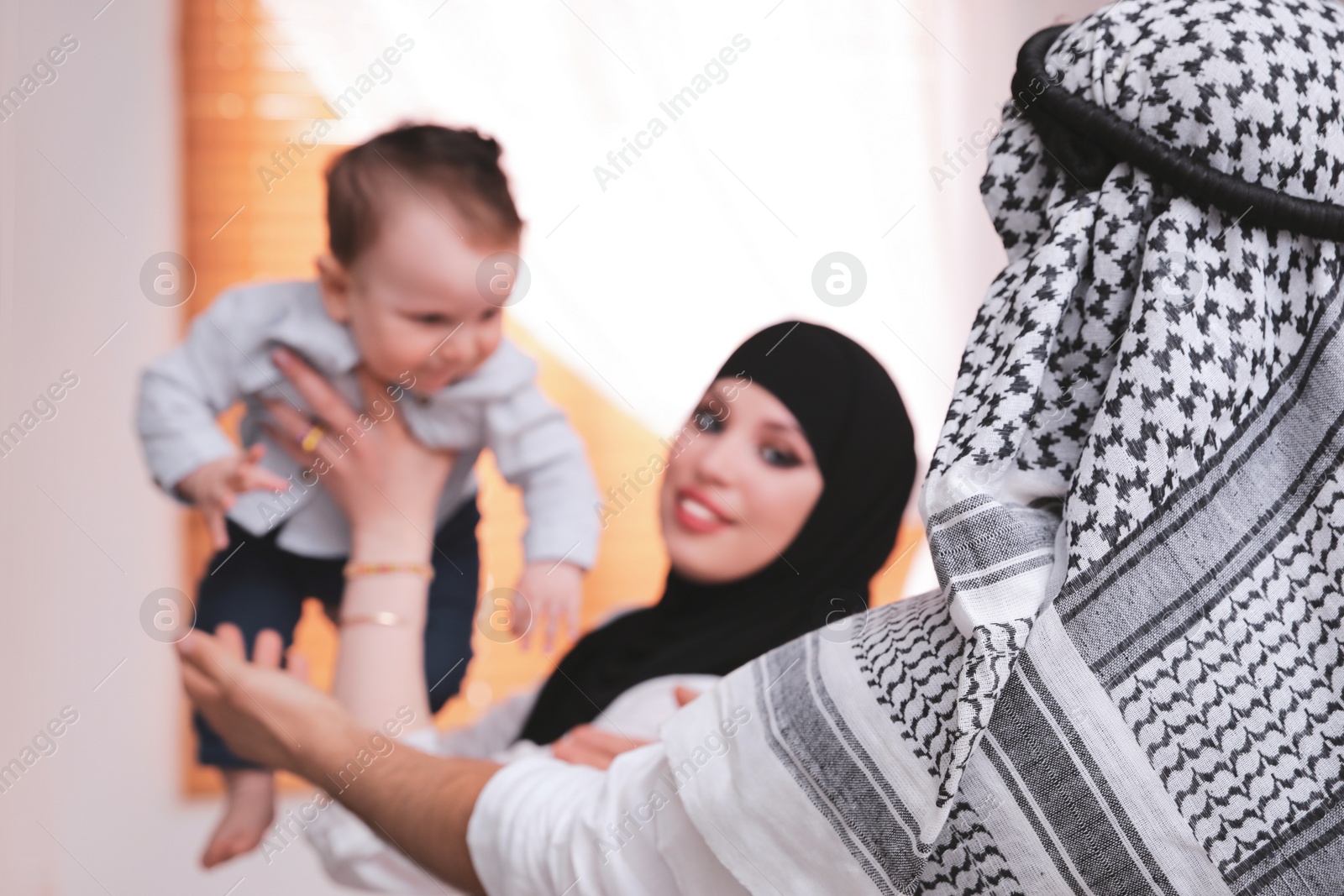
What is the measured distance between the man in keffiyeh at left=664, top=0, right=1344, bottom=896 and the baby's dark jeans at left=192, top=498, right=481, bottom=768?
33.8 inches

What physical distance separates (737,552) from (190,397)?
701 millimetres

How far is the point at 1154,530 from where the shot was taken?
14.8 inches

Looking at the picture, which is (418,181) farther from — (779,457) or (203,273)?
(779,457)

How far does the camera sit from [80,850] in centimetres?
118

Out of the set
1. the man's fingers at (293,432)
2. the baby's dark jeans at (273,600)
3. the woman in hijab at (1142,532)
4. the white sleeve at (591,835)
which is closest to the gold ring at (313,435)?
the man's fingers at (293,432)

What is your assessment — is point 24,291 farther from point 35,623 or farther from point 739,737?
point 739,737

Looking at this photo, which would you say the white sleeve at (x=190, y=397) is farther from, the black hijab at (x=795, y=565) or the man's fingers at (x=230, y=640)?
the black hijab at (x=795, y=565)

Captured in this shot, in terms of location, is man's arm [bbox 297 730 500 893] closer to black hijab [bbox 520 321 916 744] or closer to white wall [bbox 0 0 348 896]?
black hijab [bbox 520 321 916 744]

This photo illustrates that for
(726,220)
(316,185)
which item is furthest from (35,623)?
(726,220)

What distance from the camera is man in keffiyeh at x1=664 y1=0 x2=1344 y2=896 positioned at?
0.37m

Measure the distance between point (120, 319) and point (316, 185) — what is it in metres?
0.29

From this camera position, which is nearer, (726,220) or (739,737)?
(739,737)

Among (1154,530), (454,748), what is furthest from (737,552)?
(1154,530)

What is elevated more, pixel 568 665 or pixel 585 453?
pixel 585 453
